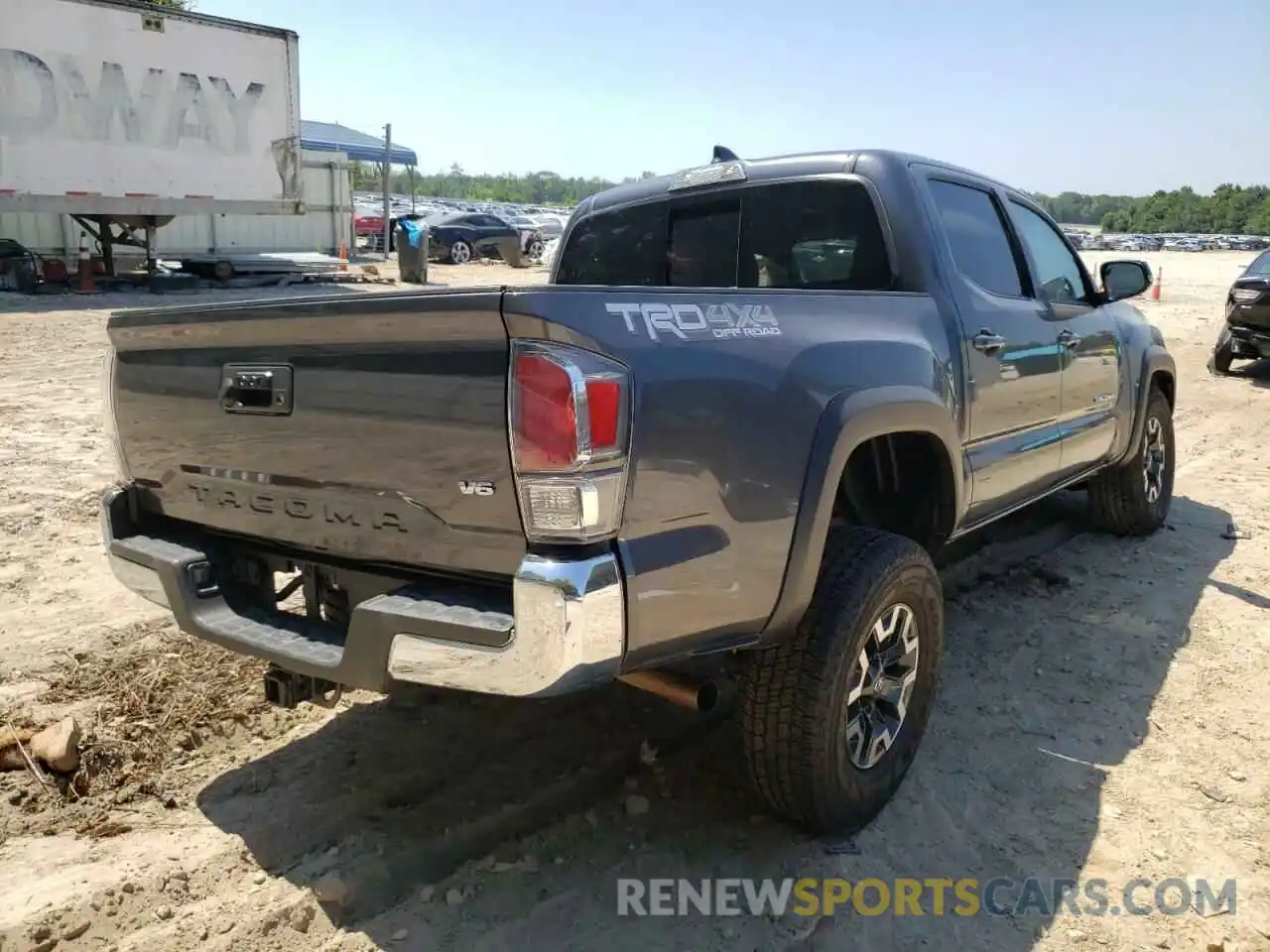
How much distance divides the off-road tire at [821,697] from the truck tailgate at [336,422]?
0.91 meters

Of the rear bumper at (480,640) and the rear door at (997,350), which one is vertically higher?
the rear door at (997,350)

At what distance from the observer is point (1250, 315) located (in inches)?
460

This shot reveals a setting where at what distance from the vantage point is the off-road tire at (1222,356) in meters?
12.3

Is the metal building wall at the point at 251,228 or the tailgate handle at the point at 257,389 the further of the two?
the metal building wall at the point at 251,228

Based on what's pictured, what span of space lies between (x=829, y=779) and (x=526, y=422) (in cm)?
139

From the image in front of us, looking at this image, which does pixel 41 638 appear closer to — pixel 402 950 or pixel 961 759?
pixel 402 950

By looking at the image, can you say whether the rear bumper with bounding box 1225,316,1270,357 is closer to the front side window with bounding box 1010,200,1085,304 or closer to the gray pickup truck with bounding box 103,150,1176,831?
the front side window with bounding box 1010,200,1085,304

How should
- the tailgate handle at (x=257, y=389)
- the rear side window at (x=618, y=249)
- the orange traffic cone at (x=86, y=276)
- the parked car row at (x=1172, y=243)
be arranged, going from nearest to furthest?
1. the tailgate handle at (x=257, y=389)
2. the rear side window at (x=618, y=249)
3. the orange traffic cone at (x=86, y=276)
4. the parked car row at (x=1172, y=243)

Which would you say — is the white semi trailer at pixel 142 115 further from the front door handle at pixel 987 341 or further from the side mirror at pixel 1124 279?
the front door handle at pixel 987 341

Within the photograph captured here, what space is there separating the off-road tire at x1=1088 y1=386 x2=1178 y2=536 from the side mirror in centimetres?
90

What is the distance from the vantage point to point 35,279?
1733 cm

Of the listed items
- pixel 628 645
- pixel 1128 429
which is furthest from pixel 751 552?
pixel 1128 429

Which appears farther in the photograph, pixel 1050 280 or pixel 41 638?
A: pixel 1050 280

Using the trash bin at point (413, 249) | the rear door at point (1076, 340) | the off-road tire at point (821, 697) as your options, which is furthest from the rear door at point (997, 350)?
the trash bin at point (413, 249)
